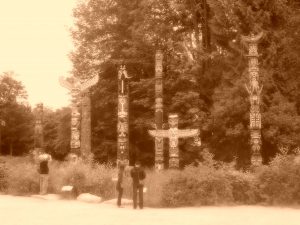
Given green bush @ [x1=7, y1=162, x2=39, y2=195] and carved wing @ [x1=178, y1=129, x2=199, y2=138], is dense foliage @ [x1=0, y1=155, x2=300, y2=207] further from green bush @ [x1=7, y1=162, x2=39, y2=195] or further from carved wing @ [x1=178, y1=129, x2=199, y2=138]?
green bush @ [x1=7, y1=162, x2=39, y2=195]

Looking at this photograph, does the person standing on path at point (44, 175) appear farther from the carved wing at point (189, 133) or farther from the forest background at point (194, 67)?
the forest background at point (194, 67)

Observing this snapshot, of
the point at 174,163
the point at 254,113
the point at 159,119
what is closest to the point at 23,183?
the point at 174,163

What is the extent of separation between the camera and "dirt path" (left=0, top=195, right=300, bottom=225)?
1175cm

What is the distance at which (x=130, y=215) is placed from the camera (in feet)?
42.5

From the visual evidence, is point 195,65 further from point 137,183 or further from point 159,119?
point 137,183

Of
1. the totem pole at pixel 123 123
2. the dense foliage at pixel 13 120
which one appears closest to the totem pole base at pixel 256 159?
the totem pole at pixel 123 123

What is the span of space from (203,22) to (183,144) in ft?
27.6

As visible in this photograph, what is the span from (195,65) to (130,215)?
1667cm

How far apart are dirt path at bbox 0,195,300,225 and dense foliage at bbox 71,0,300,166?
11.3m

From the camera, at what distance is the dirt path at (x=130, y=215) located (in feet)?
38.5

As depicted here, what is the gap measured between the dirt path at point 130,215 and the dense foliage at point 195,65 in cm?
1134

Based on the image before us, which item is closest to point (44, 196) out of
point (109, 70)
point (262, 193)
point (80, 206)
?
point (80, 206)

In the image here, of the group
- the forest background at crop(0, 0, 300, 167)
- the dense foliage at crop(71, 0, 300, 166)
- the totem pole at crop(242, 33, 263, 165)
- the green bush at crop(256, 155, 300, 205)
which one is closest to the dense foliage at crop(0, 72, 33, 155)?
the forest background at crop(0, 0, 300, 167)

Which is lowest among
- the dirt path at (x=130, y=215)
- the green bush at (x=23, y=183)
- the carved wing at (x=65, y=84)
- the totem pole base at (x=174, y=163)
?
the dirt path at (x=130, y=215)
